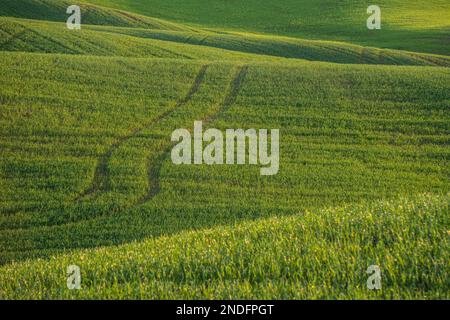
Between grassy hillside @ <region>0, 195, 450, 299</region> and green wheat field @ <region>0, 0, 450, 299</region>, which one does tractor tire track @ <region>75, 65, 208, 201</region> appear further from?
grassy hillside @ <region>0, 195, 450, 299</region>

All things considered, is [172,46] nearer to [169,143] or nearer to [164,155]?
[169,143]

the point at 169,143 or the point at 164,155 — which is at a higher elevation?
the point at 169,143

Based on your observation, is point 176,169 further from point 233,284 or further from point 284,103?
point 233,284

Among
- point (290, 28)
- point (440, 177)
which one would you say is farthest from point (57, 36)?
point (290, 28)

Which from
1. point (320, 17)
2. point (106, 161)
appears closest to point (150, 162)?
point (106, 161)

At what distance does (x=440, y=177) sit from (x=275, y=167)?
627 centimetres

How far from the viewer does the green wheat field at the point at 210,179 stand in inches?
303

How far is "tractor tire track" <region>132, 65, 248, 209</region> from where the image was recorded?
2189 cm

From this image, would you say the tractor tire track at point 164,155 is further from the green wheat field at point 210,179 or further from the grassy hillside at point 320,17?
the grassy hillside at point 320,17

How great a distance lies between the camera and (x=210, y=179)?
75.3ft

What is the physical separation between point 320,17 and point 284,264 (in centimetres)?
8146

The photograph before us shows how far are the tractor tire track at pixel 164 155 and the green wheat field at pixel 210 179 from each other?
0.33ft

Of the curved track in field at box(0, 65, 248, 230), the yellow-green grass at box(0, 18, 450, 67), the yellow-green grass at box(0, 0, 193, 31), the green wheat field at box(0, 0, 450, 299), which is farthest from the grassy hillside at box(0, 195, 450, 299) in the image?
the yellow-green grass at box(0, 0, 193, 31)

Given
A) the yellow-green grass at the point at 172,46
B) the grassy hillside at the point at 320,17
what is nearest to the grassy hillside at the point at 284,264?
the yellow-green grass at the point at 172,46
